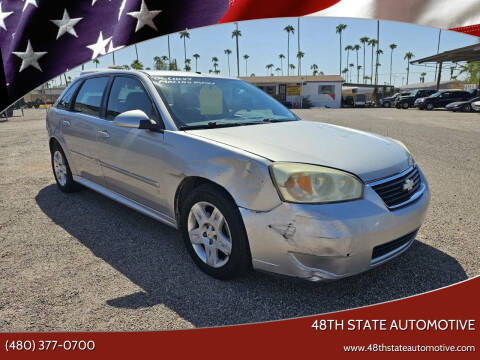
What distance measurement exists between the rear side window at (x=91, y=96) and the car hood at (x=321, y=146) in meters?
1.70

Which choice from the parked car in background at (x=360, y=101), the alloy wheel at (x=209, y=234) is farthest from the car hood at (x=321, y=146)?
the parked car in background at (x=360, y=101)

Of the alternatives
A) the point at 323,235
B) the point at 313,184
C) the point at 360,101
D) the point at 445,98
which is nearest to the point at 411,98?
the point at 445,98

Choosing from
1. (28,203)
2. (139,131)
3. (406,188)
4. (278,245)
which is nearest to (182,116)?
(139,131)

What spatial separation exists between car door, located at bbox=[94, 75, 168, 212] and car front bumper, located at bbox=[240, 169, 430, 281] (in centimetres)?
107

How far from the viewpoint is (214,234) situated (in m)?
2.61

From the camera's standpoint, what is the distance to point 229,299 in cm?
244

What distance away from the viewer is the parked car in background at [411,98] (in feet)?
99.5

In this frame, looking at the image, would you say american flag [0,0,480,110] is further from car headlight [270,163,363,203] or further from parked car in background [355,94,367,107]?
parked car in background [355,94,367,107]

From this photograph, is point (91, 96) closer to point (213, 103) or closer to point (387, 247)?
point (213, 103)

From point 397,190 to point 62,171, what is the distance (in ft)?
14.1

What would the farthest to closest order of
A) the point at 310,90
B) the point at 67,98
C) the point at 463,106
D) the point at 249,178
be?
1. the point at 310,90
2. the point at 463,106
3. the point at 67,98
4. the point at 249,178

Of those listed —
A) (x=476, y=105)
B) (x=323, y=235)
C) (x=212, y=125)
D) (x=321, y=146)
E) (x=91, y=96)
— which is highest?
(x=91, y=96)

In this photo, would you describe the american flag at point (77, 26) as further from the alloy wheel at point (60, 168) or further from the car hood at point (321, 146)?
the alloy wheel at point (60, 168)

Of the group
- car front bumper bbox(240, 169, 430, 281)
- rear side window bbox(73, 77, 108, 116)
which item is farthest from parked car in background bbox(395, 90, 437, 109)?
car front bumper bbox(240, 169, 430, 281)
